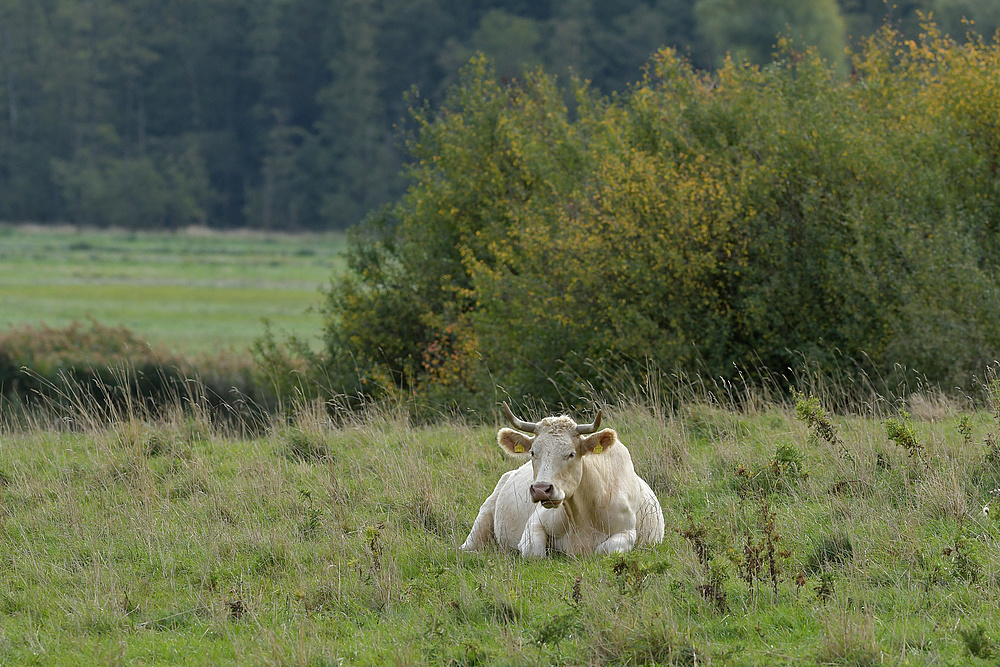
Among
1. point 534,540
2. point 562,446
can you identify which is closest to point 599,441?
point 562,446

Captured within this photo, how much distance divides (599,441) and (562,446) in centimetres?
29

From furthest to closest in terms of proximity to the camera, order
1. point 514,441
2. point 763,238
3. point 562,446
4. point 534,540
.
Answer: point 763,238, point 514,441, point 534,540, point 562,446

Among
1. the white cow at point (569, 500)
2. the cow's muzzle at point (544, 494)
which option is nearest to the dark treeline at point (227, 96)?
the white cow at point (569, 500)

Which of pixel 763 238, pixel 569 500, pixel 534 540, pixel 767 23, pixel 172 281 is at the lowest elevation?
pixel 172 281

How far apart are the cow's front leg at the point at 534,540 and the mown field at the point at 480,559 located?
0.19 m

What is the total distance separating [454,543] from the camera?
29.4 feet

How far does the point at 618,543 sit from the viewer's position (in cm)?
825

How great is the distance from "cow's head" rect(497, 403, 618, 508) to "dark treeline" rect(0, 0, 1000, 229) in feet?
240

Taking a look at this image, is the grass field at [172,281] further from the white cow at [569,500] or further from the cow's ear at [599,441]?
the cow's ear at [599,441]

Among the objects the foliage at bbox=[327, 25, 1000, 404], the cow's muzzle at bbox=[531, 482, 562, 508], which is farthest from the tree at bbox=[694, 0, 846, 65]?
the cow's muzzle at bbox=[531, 482, 562, 508]

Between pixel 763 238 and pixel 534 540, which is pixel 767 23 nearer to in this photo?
pixel 763 238

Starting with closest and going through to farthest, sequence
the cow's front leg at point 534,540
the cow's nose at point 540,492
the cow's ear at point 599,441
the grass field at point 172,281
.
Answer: the cow's nose at point 540,492, the cow's ear at point 599,441, the cow's front leg at point 534,540, the grass field at point 172,281

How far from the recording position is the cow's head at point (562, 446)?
8.09m

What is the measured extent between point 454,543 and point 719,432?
436 centimetres
